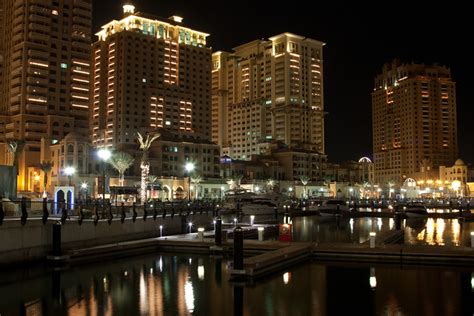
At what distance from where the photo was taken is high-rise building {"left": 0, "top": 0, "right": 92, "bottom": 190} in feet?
471

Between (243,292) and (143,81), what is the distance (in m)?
163

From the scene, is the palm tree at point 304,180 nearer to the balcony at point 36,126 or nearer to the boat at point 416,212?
the balcony at point 36,126

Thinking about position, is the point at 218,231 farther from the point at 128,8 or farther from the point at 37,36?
the point at 128,8

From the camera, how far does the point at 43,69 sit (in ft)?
488

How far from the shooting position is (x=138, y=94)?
18062cm

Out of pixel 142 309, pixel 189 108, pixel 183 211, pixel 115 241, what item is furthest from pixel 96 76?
pixel 142 309

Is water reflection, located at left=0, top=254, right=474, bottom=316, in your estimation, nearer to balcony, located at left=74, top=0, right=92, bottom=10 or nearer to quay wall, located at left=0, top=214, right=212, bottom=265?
quay wall, located at left=0, top=214, right=212, bottom=265

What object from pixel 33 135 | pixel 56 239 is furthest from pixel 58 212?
pixel 33 135

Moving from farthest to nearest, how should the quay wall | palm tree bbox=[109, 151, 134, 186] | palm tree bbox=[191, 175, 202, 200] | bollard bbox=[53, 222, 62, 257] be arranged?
palm tree bbox=[191, 175, 202, 200] → palm tree bbox=[109, 151, 134, 186] → bollard bbox=[53, 222, 62, 257] → the quay wall

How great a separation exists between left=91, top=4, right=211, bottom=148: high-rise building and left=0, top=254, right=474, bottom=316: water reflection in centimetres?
14638

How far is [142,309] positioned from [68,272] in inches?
401

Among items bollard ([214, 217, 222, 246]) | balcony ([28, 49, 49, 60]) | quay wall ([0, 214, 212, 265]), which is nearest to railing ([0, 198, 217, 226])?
quay wall ([0, 214, 212, 265])

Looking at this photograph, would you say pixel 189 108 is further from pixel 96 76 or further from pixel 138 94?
pixel 96 76

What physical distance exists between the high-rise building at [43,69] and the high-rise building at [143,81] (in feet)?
70.4
